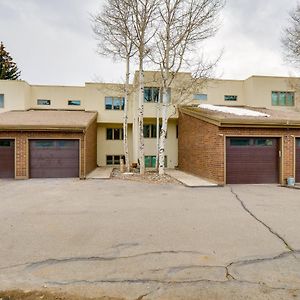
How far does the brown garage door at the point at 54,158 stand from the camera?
44.0 feet

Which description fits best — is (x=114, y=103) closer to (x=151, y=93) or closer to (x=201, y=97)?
(x=151, y=93)

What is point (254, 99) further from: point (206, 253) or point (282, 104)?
point (206, 253)

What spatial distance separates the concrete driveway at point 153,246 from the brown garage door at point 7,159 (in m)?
5.79

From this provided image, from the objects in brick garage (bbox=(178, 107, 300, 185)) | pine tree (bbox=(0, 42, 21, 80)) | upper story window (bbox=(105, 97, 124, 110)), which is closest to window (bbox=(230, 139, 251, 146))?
brick garage (bbox=(178, 107, 300, 185))

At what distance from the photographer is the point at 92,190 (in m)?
10.2

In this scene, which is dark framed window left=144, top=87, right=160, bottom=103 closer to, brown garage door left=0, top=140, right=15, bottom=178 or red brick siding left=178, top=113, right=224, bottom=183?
red brick siding left=178, top=113, right=224, bottom=183

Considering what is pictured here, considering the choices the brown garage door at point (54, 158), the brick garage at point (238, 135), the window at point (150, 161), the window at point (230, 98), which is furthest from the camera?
the window at point (230, 98)

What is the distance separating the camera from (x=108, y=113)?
2019 cm

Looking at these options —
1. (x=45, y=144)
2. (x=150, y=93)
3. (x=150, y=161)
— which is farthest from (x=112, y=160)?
(x=45, y=144)

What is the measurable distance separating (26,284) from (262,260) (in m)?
3.45

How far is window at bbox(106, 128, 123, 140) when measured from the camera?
821 inches

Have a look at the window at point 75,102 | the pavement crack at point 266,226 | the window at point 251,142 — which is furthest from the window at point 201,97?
the pavement crack at point 266,226

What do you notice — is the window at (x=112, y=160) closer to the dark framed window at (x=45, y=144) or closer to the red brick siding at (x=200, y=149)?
the red brick siding at (x=200, y=149)

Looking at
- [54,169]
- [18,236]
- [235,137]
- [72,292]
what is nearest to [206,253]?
[72,292]
